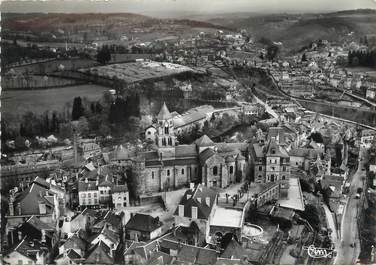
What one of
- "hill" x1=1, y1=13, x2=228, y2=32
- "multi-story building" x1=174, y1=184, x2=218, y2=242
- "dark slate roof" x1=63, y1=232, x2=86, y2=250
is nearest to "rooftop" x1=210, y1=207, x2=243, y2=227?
"multi-story building" x1=174, y1=184, x2=218, y2=242

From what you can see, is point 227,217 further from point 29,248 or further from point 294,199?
point 29,248

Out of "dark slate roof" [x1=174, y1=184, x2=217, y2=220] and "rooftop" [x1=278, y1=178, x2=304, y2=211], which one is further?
"rooftop" [x1=278, y1=178, x2=304, y2=211]

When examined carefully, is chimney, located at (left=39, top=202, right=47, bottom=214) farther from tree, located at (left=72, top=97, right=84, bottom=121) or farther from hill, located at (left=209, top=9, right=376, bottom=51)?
hill, located at (left=209, top=9, right=376, bottom=51)

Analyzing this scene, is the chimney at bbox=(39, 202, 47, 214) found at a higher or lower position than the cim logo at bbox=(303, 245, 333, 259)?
higher

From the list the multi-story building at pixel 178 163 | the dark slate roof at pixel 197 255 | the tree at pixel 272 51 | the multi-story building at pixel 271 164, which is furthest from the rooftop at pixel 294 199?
the tree at pixel 272 51

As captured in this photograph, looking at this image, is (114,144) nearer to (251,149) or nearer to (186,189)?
(186,189)

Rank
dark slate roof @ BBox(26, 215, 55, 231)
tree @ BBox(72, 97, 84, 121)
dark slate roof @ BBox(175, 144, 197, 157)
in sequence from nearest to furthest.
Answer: dark slate roof @ BBox(26, 215, 55, 231), tree @ BBox(72, 97, 84, 121), dark slate roof @ BBox(175, 144, 197, 157)

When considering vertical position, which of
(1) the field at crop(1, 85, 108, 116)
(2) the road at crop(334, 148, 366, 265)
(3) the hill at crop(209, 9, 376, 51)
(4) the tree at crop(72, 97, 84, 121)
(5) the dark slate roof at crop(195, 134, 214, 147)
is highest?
(3) the hill at crop(209, 9, 376, 51)

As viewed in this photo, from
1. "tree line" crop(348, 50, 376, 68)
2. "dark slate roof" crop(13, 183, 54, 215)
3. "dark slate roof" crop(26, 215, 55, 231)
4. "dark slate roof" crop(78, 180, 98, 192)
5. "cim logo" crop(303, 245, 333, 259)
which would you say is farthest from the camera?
"tree line" crop(348, 50, 376, 68)
